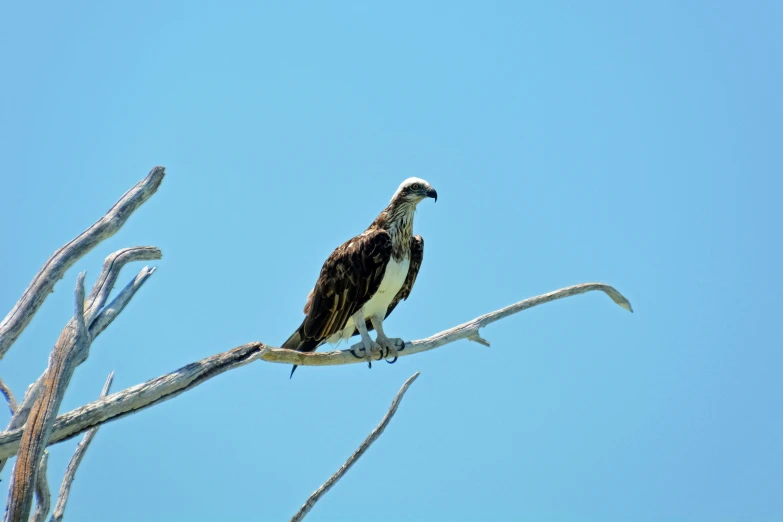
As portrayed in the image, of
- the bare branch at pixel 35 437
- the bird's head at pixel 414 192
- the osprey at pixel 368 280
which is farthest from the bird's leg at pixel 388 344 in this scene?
the bare branch at pixel 35 437

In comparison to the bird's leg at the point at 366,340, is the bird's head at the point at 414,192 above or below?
above

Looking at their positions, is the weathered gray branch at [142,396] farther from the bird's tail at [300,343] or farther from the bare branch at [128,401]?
the bird's tail at [300,343]

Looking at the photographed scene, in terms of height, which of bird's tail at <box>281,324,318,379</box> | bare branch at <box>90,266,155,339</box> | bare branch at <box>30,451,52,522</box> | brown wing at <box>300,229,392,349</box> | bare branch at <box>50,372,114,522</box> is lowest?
bare branch at <box>30,451,52,522</box>

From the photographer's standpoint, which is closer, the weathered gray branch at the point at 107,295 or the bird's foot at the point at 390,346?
the weathered gray branch at the point at 107,295

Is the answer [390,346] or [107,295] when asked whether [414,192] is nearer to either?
[390,346]

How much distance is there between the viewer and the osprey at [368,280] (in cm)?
727

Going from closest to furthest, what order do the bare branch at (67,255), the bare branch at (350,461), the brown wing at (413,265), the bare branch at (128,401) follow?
the bare branch at (128,401) → the bare branch at (67,255) → the bare branch at (350,461) → the brown wing at (413,265)

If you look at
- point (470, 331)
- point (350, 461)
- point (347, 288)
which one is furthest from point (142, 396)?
point (347, 288)

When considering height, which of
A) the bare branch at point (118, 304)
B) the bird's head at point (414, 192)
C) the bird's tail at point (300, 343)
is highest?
the bird's head at point (414, 192)

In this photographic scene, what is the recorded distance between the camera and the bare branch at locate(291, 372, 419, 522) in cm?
555

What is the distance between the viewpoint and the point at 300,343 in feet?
23.7

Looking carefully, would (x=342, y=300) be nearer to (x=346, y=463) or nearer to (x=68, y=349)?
(x=346, y=463)

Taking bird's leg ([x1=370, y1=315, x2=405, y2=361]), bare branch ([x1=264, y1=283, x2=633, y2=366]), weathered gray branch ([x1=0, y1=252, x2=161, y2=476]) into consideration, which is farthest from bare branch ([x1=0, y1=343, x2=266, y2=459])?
bird's leg ([x1=370, y1=315, x2=405, y2=361])

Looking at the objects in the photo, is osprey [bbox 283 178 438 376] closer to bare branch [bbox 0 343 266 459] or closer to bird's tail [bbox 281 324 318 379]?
bird's tail [bbox 281 324 318 379]
